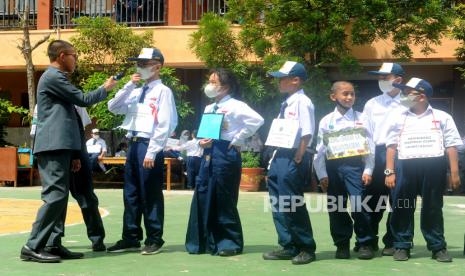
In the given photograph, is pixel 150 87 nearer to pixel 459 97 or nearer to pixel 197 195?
pixel 197 195

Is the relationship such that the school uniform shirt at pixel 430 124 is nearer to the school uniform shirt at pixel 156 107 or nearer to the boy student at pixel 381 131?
the boy student at pixel 381 131

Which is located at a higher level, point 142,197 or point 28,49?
point 28,49

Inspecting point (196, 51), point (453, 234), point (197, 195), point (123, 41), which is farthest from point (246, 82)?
point (197, 195)

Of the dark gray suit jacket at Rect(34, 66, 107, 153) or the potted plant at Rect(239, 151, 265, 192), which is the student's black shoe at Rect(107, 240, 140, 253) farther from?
the potted plant at Rect(239, 151, 265, 192)

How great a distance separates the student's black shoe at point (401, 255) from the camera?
22.8 ft

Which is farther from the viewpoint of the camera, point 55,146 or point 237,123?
point 237,123

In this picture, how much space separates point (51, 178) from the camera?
22.5ft

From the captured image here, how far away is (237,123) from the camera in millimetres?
7477

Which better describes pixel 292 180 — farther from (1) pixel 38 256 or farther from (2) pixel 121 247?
(1) pixel 38 256

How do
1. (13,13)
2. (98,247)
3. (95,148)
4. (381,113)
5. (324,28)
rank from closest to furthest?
(98,247), (381,113), (324,28), (95,148), (13,13)

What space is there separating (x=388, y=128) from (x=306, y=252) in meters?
1.51

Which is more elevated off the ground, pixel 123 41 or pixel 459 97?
pixel 123 41

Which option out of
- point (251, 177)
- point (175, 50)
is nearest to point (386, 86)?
point (251, 177)

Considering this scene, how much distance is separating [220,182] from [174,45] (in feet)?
43.7
